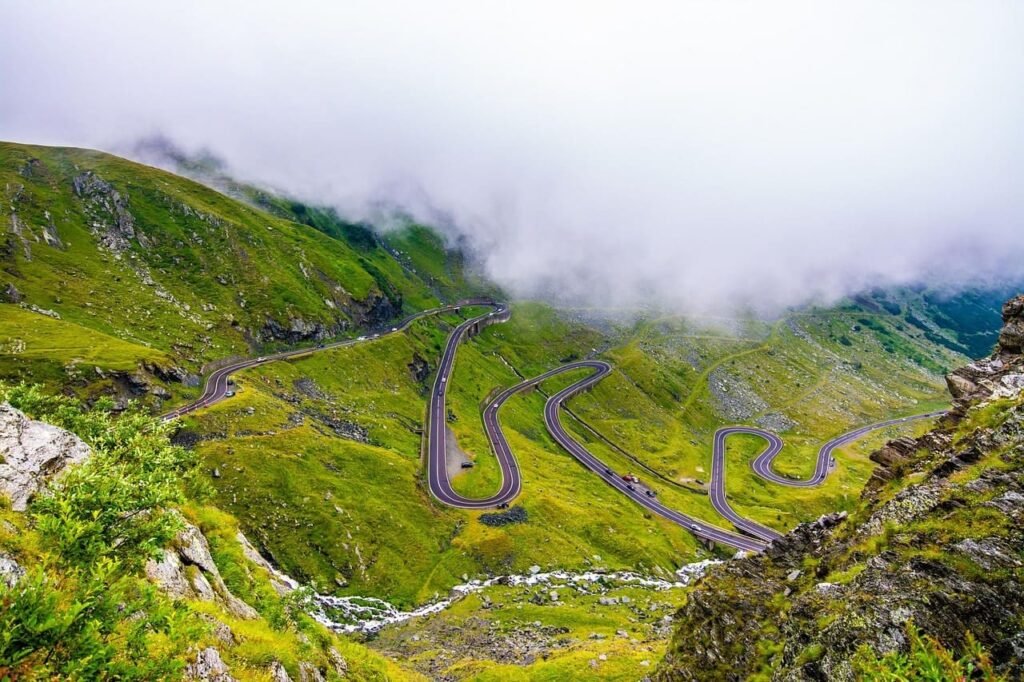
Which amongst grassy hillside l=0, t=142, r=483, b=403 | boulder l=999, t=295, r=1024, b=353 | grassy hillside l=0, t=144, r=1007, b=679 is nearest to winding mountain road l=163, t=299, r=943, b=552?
grassy hillside l=0, t=144, r=1007, b=679

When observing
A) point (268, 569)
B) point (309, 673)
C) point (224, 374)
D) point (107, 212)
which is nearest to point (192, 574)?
point (309, 673)

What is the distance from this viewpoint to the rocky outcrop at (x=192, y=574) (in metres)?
21.0

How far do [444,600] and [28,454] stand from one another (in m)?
66.6

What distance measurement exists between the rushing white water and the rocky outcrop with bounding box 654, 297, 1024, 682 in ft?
148

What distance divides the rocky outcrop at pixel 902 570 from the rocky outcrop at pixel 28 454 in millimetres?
37215

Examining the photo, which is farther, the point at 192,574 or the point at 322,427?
the point at 322,427

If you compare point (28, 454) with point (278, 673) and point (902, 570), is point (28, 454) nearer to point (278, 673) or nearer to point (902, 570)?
point (278, 673)

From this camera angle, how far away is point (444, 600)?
250 feet

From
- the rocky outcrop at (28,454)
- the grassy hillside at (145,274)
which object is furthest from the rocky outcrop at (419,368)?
the rocky outcrop at (28,454)

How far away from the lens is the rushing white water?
2574 inches

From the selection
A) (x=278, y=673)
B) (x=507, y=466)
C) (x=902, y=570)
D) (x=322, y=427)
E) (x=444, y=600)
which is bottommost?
(x=444, y=600)

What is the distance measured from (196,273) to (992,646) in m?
181

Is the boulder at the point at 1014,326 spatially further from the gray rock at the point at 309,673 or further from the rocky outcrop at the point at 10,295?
the rocky outcrop at the point at 10,295

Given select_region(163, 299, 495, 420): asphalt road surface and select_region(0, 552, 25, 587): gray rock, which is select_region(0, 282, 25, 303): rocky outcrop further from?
select_region(0, 552, 25, 587): gray rock
